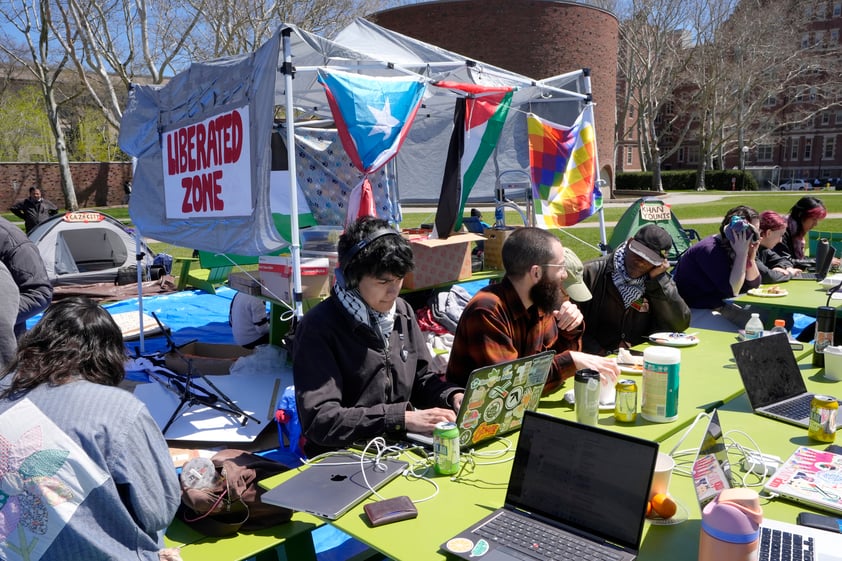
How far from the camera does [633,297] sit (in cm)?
394

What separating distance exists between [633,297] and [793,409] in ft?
4.95

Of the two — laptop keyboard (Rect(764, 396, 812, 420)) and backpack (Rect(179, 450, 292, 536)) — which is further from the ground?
laptop keyboard (Rect(764, 396, 812, 420))

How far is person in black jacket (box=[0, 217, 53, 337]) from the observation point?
3660mm

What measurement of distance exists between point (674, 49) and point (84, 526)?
39307mm

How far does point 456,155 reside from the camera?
618 cm

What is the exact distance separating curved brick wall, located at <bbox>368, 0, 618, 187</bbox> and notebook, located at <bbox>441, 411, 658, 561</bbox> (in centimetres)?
2743

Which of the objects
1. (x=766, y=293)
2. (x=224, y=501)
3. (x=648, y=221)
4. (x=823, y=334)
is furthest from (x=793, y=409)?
Answer: (x=648, y=221)

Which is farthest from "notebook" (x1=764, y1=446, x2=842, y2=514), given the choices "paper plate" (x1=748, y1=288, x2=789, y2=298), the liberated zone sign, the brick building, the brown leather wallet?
the brick building

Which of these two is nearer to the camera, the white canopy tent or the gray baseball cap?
the gray baseball cap

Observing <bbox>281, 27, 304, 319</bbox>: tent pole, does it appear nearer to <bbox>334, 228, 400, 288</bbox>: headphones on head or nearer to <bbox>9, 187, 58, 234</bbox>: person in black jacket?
<bbox>334, 228, 400, 288</bbox>: headphones on head

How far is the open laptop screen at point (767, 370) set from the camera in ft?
8.28

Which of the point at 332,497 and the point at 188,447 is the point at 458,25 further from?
the point at 332,497

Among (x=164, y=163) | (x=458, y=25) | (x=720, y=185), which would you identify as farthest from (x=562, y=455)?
(x=720, y=185)

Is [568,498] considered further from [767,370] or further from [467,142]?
[467,142]
